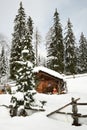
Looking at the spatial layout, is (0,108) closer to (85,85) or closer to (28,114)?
(28,114)

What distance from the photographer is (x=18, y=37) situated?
49.5 metres

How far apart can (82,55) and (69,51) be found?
920 centimetres

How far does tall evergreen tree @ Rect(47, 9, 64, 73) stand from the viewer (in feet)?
157

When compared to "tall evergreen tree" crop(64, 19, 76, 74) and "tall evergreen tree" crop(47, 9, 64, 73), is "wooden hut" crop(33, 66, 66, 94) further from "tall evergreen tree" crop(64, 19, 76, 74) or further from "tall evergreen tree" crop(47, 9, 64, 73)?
"tall evergreen tree" crop(64, 19, 76, 74)

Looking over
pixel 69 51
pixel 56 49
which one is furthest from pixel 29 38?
pixel 69 51

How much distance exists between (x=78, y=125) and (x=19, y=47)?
35.5 m

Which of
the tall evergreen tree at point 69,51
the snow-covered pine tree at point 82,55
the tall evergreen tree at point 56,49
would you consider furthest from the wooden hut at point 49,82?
the snow-covered pine tree at point 82,55

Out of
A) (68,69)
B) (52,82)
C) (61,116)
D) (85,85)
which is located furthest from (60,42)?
(61,116)

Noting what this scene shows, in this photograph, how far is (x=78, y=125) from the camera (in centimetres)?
1313

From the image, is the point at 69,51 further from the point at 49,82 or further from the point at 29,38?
the point at 49,82

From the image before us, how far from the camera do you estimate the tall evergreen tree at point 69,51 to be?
52531 millimetres

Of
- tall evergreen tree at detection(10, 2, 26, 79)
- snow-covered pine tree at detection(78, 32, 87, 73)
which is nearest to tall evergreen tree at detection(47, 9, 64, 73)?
tall evergreen tree at detection(10, 2, 26, 79)

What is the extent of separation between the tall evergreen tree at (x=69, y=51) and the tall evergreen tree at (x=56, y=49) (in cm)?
365

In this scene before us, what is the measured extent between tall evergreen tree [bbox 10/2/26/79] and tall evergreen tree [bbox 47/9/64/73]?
18.0 feet
